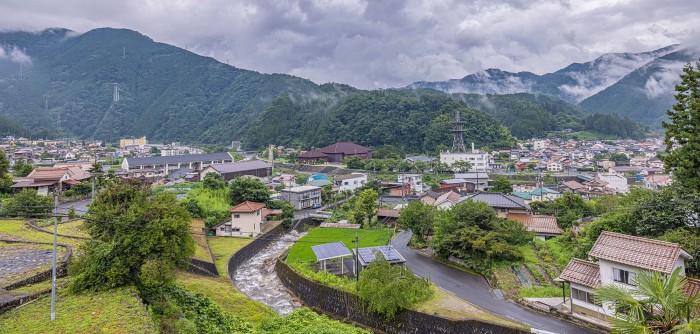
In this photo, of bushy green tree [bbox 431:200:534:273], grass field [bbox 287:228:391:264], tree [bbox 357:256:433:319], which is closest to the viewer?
tree [bbox 357:256:433:319]

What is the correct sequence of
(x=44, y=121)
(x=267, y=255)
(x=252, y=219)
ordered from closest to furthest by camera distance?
(x=267, y=255) → (x=252, y=219) → (x=44, y=121)

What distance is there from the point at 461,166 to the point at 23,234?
46999 mm

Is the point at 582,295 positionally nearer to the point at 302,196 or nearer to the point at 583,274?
the point at 583,274

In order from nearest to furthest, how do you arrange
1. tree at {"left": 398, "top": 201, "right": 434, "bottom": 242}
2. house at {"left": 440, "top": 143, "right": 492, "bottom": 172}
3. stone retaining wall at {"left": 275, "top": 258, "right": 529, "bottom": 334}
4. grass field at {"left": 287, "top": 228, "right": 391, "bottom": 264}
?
stone retaining wall at {"left": 275, "top": 258, "right": 529, "bottom": 334}, grass field at {"left": 287, "top": 228, "right": 391, "bottom": 264}, tree at {"left": 398, "top": 201, "right": 434, "bottom": 242}, house at {"left": 440, "top": 143, "right": 492, "bottom": 172}

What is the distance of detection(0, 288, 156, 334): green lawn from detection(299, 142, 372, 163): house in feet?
171

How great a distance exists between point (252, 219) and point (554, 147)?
70.7m

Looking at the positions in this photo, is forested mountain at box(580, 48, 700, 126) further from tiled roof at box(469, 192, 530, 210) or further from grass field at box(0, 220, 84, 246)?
grass field at box(0, 220, 84, 246)

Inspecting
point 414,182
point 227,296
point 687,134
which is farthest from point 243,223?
point 414,182

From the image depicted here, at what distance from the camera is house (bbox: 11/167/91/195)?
31.7 meters

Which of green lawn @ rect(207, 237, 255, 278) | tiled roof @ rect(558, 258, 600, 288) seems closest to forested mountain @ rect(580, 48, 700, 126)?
tiled roof @ rect(558, 258, 600, 288)

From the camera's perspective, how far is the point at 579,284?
496 inches

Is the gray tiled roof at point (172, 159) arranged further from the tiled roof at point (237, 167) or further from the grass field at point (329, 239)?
the grass field at point (329, 239)

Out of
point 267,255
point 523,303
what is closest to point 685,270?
point 523,303

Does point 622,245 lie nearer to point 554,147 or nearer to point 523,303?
point 523,303
